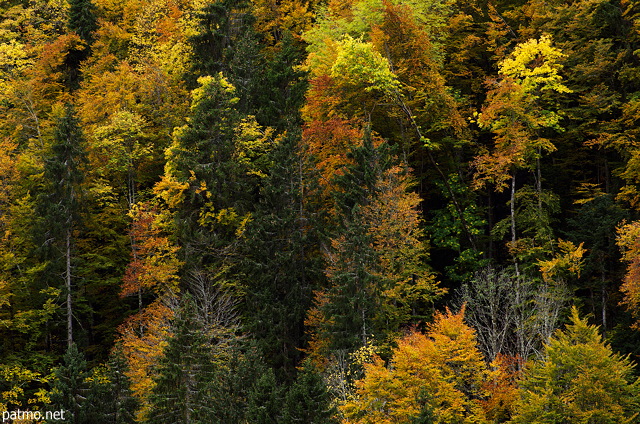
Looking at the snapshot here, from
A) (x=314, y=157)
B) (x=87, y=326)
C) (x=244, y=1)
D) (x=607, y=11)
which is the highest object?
(x=244, y=1)

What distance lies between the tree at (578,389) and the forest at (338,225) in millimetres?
100

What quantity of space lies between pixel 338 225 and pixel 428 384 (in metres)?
11.1

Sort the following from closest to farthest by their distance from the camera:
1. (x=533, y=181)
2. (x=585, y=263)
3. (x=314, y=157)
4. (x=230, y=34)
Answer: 1. (x=585, y=263)
2. (x=314, y=157)
3. (x=533, y=181)
4. (x=230, y=34)

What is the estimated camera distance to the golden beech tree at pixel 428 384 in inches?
1116

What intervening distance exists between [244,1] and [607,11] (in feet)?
73.9

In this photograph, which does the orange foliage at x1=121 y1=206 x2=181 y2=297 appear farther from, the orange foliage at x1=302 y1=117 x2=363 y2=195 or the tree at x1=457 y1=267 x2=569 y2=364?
the tree at x1=457 y1=267 x2=569 y2=364

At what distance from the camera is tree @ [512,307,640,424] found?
28.3m

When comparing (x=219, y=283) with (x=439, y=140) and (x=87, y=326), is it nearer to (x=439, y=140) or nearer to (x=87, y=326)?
(x=87, y=326)

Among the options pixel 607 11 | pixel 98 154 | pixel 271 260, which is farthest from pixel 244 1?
pixel 607 11

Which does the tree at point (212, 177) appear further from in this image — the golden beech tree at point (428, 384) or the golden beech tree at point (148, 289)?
the golden beech tree at point (428, 384)

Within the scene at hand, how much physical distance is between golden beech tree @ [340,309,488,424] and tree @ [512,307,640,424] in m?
1.94

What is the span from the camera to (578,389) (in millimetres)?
28656

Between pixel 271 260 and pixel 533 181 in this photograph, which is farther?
pixel 533 181

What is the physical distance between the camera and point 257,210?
4053 cm
